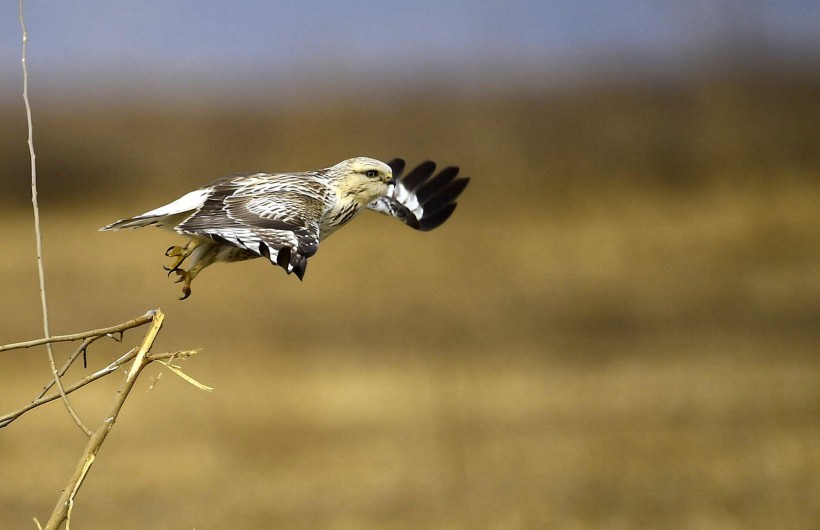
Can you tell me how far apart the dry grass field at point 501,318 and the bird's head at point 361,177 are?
5.08 meters

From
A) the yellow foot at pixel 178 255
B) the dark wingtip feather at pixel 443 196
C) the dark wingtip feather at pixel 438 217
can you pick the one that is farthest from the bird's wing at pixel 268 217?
the dark wingtip feather at pixel 443 196

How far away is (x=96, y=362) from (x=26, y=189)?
429 centimetres

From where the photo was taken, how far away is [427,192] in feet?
23.3

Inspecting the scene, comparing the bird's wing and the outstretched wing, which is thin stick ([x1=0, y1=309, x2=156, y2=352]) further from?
the outstretched wing

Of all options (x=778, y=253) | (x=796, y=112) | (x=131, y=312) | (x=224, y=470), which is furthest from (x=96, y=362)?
(x=796, y=112)

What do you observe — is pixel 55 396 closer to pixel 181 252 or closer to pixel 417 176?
pixel 181 252

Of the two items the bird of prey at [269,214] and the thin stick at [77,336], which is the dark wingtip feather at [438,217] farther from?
the thin stick at [77,336]

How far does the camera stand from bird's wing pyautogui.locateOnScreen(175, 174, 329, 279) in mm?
4469

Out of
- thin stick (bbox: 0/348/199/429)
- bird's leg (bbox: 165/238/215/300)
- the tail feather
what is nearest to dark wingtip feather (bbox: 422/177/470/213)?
the tail feather

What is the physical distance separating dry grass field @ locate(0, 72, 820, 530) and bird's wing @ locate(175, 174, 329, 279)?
5366 mm

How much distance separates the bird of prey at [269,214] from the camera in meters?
4.55

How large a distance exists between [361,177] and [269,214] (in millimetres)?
875

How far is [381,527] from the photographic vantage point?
10289 mm

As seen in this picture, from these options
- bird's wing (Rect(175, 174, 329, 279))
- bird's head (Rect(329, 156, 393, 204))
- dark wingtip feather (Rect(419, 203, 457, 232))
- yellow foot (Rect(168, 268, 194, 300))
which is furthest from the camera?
dark wingtip feather (Rect(419, 203, 457, 232))
